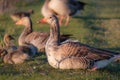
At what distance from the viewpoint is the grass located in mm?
10547

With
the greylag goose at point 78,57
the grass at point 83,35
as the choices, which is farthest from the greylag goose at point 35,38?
the greylag goose at point 78,57

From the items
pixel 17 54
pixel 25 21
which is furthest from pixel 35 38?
pixel 17 54

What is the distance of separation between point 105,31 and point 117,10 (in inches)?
359

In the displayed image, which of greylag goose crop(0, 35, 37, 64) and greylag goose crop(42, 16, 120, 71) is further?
greylag goose crop(0, 35, 37, 64)

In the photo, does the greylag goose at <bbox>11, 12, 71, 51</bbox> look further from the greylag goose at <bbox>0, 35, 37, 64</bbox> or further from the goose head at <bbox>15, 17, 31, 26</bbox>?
the greylag goose at <bbox>0, 35, 37, 64</bbox>

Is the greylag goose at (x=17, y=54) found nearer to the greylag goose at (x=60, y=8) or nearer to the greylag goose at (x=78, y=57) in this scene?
the greylag goose at (x=78, y=57)

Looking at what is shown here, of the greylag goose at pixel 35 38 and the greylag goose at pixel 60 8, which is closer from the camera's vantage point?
the greylag goose at pixel 35 38

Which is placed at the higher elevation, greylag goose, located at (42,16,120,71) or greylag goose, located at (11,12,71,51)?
greylag goose, located at (42,16,120,71)

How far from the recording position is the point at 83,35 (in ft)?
59.6

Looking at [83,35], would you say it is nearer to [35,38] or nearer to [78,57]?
[35,38]

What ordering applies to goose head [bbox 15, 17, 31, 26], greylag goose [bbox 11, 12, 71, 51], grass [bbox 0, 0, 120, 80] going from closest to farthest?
grass [bbox 0, 0, 120, 80] → greylag goose [bbox 11, 12, 71, 51] → goose head [bbox 15, 17, 31, 26]

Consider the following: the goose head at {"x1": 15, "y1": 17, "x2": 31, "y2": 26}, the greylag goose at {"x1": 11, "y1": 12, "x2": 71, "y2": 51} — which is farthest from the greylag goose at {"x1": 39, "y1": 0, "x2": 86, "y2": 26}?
the greylag goose at {"x1": 11, "y1": 12, "x2": 71, "y2": 51}

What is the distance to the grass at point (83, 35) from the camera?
10547 millimetres

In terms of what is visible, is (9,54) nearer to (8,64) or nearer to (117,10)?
(8,64)
